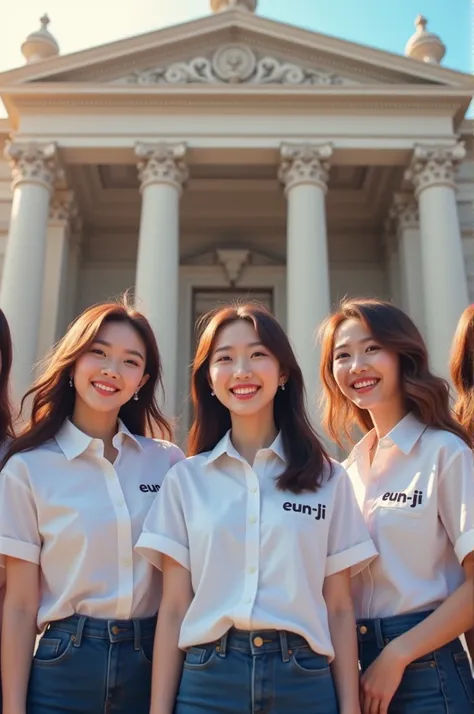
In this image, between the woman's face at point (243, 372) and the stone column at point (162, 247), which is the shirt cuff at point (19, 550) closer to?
the woman's face at point (243, 372)

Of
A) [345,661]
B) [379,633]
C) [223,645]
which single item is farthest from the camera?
[379,633]

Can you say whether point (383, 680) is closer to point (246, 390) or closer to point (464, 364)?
point (246, 390)

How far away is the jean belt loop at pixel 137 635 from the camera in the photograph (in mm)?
3324

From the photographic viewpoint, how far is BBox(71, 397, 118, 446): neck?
13.3 feet

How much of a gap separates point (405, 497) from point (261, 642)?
3.56ft

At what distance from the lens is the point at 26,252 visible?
16562 millimetres

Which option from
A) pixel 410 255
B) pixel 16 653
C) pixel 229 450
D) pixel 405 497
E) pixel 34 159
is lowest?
pixel 16 653

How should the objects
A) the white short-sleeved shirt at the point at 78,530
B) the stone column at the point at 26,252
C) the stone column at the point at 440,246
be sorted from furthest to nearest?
1. the stone column at the point at 440,246
2. the stone column at the point at 26,252
3. the white short-sleeved shirt at the point at 78,530

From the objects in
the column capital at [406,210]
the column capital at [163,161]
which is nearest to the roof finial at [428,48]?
the column capital at [406,210]

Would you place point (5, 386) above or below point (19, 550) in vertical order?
above

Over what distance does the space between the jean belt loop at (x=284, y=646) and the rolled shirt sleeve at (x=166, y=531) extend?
575 millimetres

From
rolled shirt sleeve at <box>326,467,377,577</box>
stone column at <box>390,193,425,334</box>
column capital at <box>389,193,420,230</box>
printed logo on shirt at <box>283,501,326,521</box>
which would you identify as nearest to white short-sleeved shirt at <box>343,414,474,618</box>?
rolled shirt sleeve at <box>326,467,377,577</box>

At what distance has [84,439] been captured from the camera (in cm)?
378

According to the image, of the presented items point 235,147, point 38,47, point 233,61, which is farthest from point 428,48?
point 38,47
